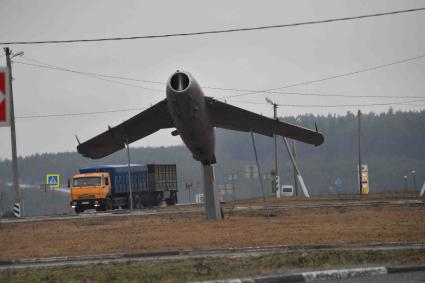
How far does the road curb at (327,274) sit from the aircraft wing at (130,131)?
1396 centimetres

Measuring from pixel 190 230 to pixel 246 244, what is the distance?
5.94m

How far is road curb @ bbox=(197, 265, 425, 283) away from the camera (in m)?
10.7

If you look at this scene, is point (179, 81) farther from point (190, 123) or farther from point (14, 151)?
point (14, 151)

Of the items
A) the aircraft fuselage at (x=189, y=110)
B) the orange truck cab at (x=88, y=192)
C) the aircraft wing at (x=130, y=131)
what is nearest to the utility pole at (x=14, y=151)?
the orange truck cab at (x=88, y=192)

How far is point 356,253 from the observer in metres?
13.7

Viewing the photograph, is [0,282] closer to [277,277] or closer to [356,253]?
[277,277]

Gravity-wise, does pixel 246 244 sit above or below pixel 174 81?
below

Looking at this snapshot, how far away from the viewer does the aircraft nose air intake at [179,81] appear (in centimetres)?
2203

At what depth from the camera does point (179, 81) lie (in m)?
22.1

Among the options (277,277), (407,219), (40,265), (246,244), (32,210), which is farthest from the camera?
(32,210)

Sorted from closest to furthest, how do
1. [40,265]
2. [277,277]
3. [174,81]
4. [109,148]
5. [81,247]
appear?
[277,277] → [40,265] → [81,247] → [174,81] → [109,148]

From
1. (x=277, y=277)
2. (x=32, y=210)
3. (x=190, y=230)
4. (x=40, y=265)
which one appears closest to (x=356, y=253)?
(x=277, y=277)

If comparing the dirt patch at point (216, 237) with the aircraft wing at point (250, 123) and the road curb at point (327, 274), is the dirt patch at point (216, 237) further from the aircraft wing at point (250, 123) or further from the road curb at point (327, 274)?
the road curb at point (327, 274)

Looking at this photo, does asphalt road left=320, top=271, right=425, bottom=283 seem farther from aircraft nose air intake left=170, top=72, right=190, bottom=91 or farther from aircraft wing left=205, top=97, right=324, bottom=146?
aircraft wing left=205, top=97, right=324, bottom=146
